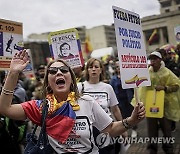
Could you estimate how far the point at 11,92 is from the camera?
223 centimetres

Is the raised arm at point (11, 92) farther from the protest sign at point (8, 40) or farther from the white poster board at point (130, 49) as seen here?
the protest sign at point (8, 40)

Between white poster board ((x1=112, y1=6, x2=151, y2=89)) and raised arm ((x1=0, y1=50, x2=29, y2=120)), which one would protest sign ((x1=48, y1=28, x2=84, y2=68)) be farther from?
raised arm ((x1=0, y1=50, x2=29, y2=120))

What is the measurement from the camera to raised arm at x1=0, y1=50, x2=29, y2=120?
7.29 ft

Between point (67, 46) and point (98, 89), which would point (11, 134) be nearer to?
point (98, 89)

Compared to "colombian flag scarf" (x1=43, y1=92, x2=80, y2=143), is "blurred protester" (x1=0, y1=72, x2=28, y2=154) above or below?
below

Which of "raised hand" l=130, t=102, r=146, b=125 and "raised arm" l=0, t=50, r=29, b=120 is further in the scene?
"raised hand" l=130, t=102, r=146, b=125

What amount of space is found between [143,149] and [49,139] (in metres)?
3.70

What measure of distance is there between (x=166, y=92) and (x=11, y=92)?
340cm

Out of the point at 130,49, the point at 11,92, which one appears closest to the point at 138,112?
the point at 130,49

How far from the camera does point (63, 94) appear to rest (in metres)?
2.46

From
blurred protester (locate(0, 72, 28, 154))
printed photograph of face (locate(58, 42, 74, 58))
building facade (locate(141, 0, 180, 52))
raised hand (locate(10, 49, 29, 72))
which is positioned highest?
building facade (locate(141, 0, 180, 52))

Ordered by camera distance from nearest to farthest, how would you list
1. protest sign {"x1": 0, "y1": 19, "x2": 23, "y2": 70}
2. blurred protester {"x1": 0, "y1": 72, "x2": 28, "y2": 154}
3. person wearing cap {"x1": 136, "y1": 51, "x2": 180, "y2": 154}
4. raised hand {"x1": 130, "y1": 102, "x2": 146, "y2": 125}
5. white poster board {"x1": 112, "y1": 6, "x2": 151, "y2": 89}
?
raised hand {"x1": 130, "y1": 102, "x2": 146, "y2": 125} → white poster board {"x1": 112, "y1": 6, "x2": 151, "y2": 89} → protest sign {"x1": 0, "y1": 19, "x2": 23, "y2": 70} → blurred protester {"x1": 0, "y1": 72, "x2": 28, "y2": 154} → person wearing cap {"x1": 136, "y1": 51, "x2": 180, "y2": 154}

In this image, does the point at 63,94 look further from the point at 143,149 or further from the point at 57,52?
the point at 143,149

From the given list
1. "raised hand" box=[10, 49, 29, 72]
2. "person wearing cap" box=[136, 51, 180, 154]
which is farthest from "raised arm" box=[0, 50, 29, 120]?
"person wearing cap" box=[136, 51, 180, 154]
